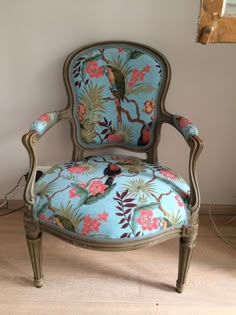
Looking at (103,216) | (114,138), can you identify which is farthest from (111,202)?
(114,138)

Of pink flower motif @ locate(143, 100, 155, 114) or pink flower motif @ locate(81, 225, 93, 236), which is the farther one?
pink flower motif @ locate(143, 100, 155, 114)

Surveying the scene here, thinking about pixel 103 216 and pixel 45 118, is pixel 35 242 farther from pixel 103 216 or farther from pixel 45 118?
pixel 45 118

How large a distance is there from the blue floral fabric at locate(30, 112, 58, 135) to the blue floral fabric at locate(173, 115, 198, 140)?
49 centimetres

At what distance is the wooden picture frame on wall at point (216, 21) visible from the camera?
3.64ft

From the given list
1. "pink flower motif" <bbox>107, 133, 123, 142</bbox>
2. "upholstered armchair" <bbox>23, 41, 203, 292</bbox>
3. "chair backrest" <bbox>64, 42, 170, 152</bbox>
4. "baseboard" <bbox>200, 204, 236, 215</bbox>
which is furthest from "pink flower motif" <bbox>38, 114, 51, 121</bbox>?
"baseboard" <bbox>200, 204, 236, 215</bbox>

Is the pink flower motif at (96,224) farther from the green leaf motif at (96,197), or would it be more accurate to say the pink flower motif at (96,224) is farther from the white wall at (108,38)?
Result: the white wall at (108,38)

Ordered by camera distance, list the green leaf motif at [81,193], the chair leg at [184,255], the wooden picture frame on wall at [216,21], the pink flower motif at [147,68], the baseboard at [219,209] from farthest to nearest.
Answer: the baseboard at [219,209] < the pink flower motif at [147,68] < the chair leg at [184,255] < the green leaf motif at [81,193] < the wooden picture frame on wall at [216,21]

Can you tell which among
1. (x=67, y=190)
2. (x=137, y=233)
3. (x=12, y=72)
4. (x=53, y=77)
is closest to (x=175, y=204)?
(x=137, y=233)

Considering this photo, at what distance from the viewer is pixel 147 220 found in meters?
1.18

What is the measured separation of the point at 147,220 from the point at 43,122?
541 mm

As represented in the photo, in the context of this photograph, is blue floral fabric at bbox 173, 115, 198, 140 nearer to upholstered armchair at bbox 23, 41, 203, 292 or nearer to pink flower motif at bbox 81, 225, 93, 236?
upholstered armchair at bbox 23, 41, 203, 292

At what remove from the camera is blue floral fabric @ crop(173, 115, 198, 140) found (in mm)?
1294

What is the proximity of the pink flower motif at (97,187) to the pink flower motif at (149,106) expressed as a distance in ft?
1.27

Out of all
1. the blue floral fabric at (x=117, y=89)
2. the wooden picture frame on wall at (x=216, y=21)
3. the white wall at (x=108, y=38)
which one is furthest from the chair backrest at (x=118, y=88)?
the wooden picture frame on wall at (x=216, y=21)
